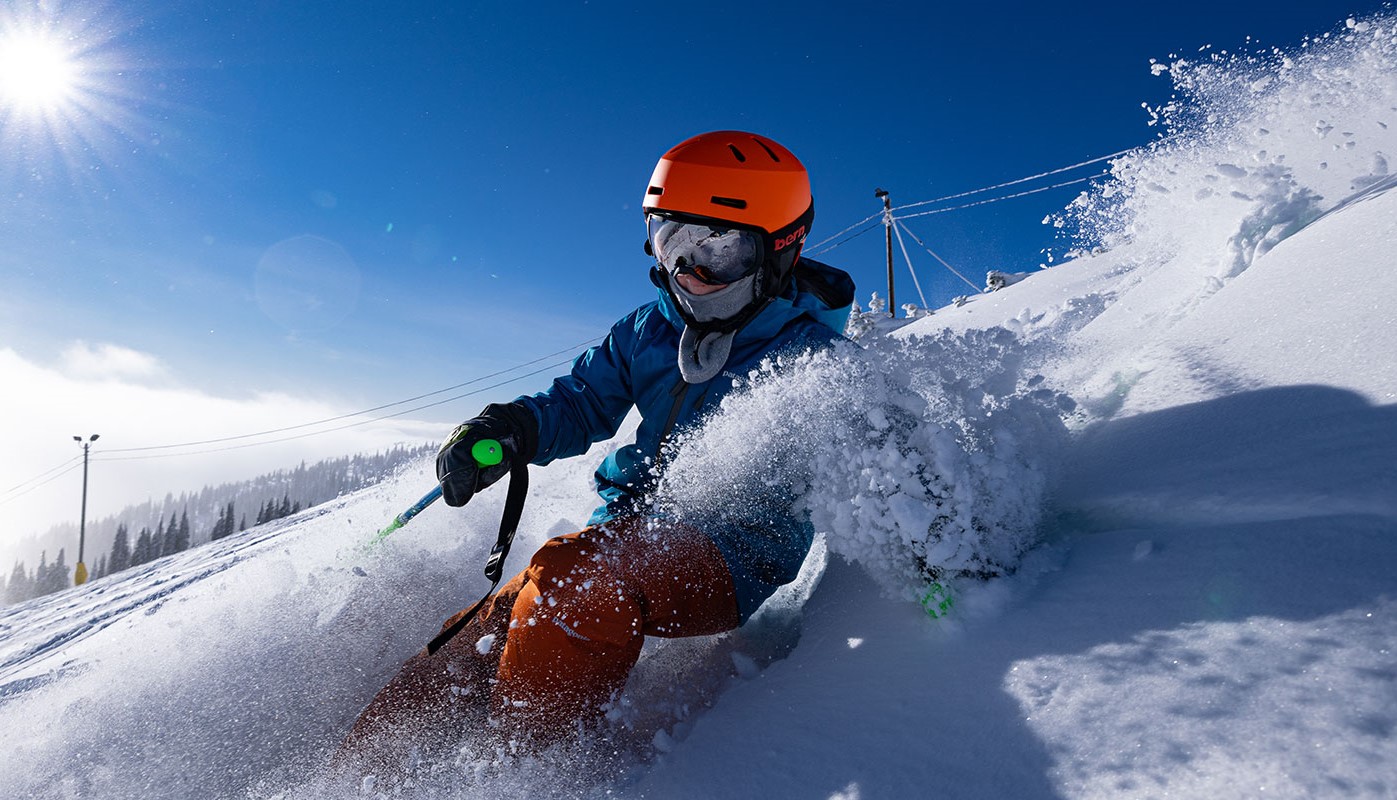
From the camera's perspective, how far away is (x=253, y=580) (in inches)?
97.4

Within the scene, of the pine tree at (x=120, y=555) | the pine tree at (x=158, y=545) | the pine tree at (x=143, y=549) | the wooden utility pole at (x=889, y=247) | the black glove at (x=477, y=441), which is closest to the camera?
the black glove at (x=477, y=441)

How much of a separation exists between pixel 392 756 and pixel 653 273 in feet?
5.48

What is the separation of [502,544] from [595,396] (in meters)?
0.71

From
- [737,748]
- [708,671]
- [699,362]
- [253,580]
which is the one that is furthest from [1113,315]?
[253,580]

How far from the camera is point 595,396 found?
101 inches

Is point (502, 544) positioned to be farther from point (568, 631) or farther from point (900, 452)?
point (900, 452)

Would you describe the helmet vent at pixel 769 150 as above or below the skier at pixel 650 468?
above

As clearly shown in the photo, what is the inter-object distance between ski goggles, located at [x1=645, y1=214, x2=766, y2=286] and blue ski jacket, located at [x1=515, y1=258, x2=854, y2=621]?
0.16 m

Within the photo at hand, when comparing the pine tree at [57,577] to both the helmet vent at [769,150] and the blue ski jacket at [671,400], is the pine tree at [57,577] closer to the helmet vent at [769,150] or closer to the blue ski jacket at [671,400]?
the blue ski jacket at [671,400]

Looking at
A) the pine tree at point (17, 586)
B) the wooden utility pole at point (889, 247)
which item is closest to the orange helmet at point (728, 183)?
the wooden utility pole at point (889, 247)

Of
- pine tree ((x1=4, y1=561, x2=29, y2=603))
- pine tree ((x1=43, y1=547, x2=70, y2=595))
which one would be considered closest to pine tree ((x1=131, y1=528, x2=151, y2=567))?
pine tree ((x1=43, y1=547, x2=70, y2=595))

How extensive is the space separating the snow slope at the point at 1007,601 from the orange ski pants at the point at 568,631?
0.43ft

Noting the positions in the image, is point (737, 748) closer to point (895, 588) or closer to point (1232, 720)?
point (895, 588)

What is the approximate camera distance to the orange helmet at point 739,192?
219 centimetres
